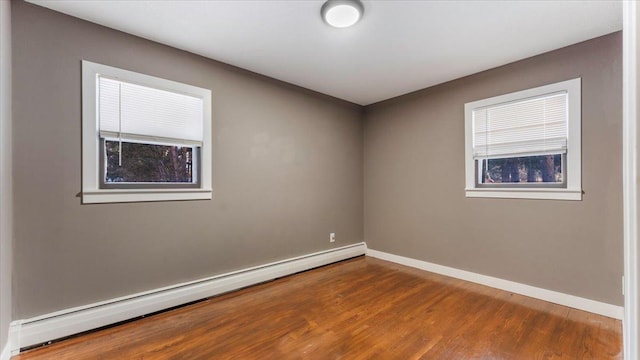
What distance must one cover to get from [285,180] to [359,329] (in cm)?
192

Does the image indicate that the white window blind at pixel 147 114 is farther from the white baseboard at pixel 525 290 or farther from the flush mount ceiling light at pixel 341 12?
the white baseboard at pixel 525 290

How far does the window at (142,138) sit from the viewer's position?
2.22m

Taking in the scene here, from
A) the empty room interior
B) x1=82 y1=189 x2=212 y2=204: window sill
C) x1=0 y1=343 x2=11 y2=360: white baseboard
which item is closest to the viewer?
x1=0 y1=343 x2=11 y2=360: white baseboard

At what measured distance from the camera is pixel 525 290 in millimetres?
2814

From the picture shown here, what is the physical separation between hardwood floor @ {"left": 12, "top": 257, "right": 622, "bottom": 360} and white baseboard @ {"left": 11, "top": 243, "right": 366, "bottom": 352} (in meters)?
0.08

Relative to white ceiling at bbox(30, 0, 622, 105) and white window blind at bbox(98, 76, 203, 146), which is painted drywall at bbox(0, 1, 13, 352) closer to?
white ceiling at bbox(30, 0, 622, 105)

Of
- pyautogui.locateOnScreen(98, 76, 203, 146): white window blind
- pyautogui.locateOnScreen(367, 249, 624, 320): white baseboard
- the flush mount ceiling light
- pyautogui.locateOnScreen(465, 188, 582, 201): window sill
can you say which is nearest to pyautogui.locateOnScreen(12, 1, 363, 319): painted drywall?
pyautogui.locateOnScreen(98, 76, 203, 146): white window blind

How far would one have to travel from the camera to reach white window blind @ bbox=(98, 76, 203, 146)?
229 cm

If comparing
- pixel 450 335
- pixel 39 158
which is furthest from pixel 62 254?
pixel 450 335

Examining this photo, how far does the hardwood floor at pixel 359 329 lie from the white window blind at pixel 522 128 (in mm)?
1485

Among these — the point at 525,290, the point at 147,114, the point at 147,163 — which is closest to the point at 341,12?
the point at 147,114

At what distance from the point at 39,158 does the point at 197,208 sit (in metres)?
1.19

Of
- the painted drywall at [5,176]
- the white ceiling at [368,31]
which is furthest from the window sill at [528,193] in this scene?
the painted drywall at [5,176]

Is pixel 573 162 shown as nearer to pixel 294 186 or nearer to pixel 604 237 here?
pixel 604 237
